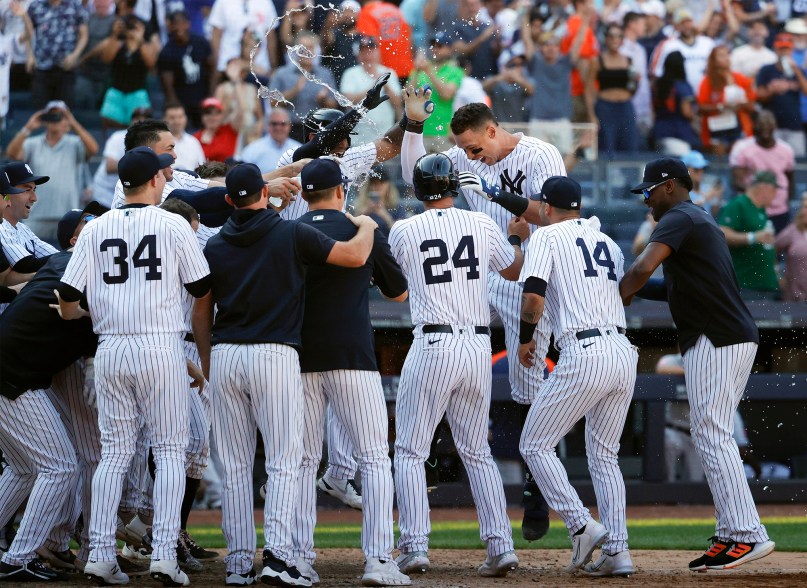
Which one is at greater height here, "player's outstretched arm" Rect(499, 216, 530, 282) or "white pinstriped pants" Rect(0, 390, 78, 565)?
"player's outstretched arm" Rect(499, 216, 530, 282)

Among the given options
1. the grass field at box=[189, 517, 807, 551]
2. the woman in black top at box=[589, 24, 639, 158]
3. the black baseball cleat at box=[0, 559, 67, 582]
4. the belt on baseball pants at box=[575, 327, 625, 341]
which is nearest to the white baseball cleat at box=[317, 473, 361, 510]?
the grass field at box=[189, 517, 807, 551]

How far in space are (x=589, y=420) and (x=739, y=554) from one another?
1.04 m

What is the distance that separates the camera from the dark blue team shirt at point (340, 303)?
20.2 ft

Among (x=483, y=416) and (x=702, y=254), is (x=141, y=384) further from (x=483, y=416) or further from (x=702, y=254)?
(x=702, y=254)

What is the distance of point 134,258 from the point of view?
6055 millimetres

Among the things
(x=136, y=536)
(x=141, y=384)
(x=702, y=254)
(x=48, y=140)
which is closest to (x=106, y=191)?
(x=48, y=140)

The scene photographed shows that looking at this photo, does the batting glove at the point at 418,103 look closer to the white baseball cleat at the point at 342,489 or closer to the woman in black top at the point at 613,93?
the white baseball cleat at the point at 342,489

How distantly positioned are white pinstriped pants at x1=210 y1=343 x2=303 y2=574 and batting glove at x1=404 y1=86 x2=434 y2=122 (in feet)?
6.46

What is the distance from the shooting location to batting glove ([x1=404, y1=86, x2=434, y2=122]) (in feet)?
23.8

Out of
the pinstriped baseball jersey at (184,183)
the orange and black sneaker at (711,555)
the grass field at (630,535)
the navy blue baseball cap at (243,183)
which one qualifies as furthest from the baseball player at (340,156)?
the orange and black sneaker at (711,555)

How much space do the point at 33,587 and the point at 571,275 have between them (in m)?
3.19

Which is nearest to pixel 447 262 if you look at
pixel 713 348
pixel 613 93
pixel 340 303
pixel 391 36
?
pixel 340 303

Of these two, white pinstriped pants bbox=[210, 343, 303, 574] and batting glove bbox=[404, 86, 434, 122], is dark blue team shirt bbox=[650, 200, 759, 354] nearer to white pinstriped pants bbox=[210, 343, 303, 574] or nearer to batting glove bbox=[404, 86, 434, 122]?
batting glove bbox=[404, 86, 434, 122]

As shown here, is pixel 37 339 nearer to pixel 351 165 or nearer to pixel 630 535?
pixel 351 165
